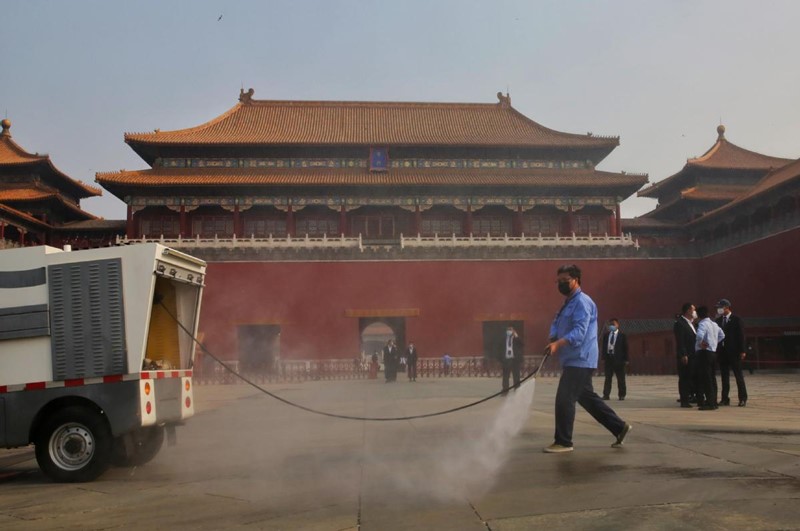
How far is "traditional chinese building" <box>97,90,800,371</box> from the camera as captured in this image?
2605 cm

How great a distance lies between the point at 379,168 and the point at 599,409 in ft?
81.1

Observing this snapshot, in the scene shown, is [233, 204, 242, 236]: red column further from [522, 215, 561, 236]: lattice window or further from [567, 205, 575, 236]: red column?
[567, 205, 575, 236]: red column

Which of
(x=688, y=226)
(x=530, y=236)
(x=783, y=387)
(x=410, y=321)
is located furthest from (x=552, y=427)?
(x=688, y=226)

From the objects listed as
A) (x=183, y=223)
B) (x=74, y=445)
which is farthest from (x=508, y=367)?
(x=183, y=223)

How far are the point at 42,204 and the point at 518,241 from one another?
19933 millimetres

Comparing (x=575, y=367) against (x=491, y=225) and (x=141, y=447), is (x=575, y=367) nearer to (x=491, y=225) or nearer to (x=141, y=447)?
(x=141, y=447)

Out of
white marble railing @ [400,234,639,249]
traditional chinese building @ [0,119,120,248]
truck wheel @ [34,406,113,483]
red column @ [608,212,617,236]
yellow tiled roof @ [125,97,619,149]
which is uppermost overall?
yellow tiled roof @ [125,97,619,149]

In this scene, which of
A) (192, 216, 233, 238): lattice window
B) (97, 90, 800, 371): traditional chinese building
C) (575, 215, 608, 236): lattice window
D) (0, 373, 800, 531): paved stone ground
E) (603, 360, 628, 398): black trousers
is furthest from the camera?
(575, 215, 608, 236): lattice window

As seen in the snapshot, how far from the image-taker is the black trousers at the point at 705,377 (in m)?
8.87

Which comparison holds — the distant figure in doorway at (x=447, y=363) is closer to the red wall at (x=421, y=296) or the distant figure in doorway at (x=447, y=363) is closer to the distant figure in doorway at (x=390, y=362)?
the red wall at (x=421, y=296)

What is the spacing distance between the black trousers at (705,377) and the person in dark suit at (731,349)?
51cm

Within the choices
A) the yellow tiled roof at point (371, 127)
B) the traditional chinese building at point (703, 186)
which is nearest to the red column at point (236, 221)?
the yellow tiled roof at point (371, 127)

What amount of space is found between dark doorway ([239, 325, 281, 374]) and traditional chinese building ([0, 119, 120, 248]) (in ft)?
26.6

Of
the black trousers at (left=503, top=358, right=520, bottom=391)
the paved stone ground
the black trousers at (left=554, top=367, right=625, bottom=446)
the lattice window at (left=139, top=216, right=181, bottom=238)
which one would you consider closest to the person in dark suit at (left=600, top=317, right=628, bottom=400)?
the black trousers at (left=503, top=358, right=520, bottom=391)
